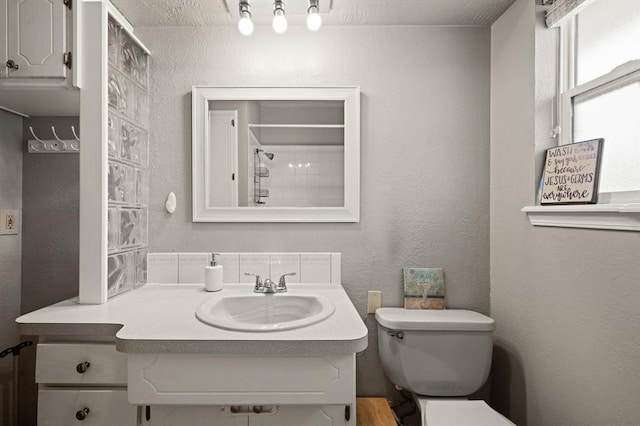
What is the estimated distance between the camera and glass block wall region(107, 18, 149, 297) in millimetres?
1466

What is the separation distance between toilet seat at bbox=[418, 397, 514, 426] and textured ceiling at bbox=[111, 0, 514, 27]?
1.74 metres

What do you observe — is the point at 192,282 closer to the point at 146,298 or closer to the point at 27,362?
the point at 146,298

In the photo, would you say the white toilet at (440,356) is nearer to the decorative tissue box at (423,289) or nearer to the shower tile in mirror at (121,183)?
the decorative tissue box at (423,289)

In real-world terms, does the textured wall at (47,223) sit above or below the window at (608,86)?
below

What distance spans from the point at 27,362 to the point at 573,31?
9.49 feet

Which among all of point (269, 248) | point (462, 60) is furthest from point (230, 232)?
point (462, 60)

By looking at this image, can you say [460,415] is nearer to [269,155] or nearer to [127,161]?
[269,155]

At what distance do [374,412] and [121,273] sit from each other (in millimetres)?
1308

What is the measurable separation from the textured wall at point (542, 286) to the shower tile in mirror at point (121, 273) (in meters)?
1.78

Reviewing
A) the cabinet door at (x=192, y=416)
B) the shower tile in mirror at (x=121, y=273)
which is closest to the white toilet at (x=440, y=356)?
the cabinet door at (x=192, y=416)

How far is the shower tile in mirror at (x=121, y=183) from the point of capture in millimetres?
1456

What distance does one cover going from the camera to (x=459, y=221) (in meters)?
1.79

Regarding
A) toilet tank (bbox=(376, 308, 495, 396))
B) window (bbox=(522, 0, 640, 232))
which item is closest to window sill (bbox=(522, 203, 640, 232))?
window (bbox=(522, 0, 640, 232))

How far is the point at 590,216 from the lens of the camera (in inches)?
45.6
